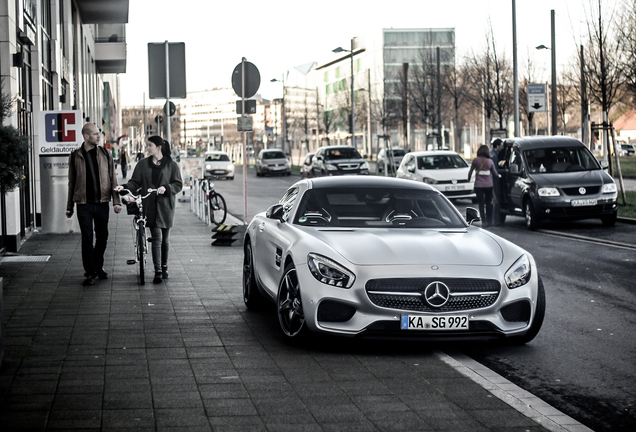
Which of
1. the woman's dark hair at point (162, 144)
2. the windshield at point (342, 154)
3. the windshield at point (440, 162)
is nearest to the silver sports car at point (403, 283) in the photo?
the woman's dark hair at point (162, 144)

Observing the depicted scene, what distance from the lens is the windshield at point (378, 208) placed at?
782 centimetres

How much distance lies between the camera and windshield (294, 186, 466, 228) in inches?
308

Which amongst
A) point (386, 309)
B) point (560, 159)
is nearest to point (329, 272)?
point (386, 309)

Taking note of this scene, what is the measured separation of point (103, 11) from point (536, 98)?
1780 centimetres

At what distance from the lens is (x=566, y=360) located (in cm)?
663

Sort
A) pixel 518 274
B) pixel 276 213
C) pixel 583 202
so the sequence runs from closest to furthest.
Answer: pixel 518 274 → pixel 276 213 → pixel 583 202

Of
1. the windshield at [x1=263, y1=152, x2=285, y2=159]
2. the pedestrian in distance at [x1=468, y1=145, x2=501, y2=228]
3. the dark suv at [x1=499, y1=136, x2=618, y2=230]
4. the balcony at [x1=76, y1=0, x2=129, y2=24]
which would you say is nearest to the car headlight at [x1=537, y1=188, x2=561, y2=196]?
the dark suv at [x1=499, y1=136, x2=618, y2=230]

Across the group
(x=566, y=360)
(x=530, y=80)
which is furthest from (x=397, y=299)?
(x=530, y=80)

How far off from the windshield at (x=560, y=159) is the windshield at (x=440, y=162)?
320 inches

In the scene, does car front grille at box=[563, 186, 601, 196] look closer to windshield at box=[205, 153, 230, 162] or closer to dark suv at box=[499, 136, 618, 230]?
dark suv at box=[499, 136, 618, 230]

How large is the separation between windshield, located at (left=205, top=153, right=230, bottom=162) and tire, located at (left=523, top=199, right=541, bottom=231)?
117 feet

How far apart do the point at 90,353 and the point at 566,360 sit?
347cm

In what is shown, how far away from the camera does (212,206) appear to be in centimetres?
2028

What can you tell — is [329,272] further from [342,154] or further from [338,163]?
[342,154]
